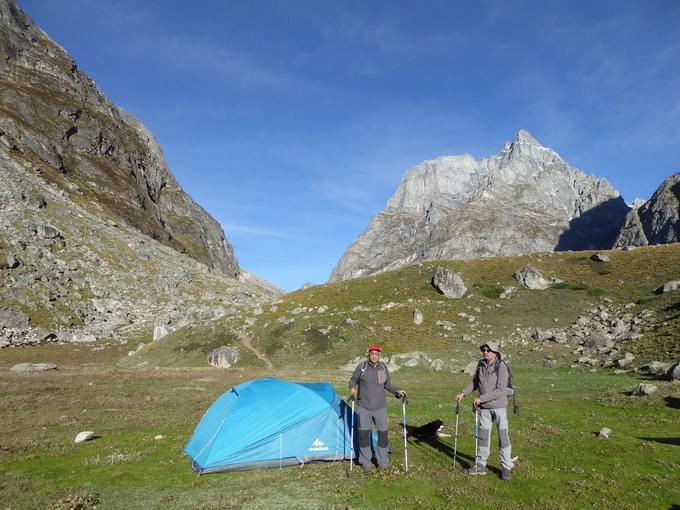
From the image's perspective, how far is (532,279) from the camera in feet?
226

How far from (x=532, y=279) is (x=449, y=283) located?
1284 centimetres

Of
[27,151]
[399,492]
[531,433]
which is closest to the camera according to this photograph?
[399,492]

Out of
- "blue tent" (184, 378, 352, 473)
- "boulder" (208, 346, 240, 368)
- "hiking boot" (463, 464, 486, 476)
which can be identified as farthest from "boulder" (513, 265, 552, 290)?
"hiking boot" (463, 464, 486, 476)

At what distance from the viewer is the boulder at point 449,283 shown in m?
69.2

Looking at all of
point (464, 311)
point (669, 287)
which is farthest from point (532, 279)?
point (669, 287)

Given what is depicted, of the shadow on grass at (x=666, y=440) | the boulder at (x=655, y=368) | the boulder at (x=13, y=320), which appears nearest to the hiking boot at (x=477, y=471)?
the shadow on grass at (x=666, y=440)

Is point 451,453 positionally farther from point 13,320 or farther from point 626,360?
point 13,320

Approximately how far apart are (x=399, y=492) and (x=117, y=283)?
340 feet

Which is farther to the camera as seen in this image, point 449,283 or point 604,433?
point 449,283

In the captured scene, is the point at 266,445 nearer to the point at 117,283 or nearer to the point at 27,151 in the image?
the point at 117,283

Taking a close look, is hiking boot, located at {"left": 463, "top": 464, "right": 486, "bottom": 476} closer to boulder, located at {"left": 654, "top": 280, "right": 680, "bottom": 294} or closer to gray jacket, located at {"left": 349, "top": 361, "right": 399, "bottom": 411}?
gray jacket, located at {"left": 349, "top": 361, "right": 399, "bottom": 411}

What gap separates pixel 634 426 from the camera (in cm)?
2044

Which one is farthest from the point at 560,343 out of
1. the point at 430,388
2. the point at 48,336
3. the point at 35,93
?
the point at 35,93

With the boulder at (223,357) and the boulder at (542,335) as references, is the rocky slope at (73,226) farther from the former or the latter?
the boulder at (542,335)
